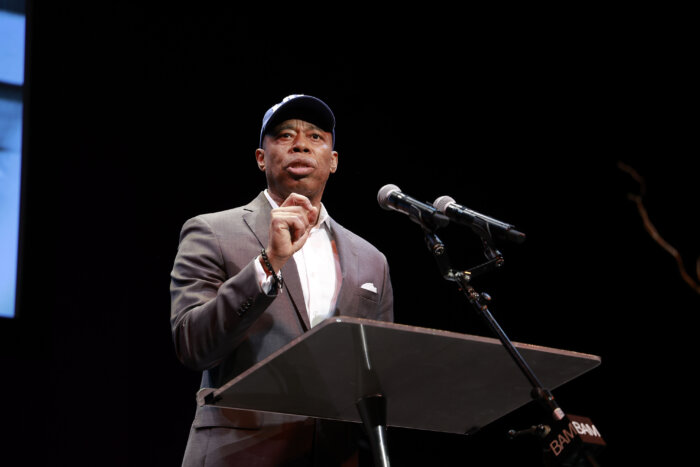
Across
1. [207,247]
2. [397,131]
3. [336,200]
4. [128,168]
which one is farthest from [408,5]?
[207,247]

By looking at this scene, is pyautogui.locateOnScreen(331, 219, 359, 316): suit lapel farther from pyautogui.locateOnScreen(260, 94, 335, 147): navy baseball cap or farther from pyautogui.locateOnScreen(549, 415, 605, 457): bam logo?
pyautogui.locateOnScreen(549, 415, 605, 457): bam logo

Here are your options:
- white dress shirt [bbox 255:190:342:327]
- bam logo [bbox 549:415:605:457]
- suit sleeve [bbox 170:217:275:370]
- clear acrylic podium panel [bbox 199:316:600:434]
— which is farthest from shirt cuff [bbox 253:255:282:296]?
bam logo [bbox 549:415:605:457]

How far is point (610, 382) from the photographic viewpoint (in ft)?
13.5

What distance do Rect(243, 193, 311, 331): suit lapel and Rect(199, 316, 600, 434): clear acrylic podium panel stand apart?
33 cm

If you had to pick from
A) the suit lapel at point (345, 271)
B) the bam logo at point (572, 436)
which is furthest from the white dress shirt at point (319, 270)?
the bam logo at point (572, 436)

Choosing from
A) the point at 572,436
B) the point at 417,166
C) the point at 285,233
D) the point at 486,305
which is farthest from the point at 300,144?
the point at 417,166

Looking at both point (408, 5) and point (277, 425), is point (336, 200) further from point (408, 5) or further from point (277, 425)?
point (277, 425)

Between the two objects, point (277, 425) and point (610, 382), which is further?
point (610, 382)

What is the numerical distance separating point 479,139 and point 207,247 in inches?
106

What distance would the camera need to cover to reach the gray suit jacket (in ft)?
5.41

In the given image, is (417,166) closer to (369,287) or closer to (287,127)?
(287,127)

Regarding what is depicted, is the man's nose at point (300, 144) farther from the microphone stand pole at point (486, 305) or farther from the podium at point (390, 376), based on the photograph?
the podium at point (390, 376)

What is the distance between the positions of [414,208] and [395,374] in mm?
424

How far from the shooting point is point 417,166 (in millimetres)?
4227
